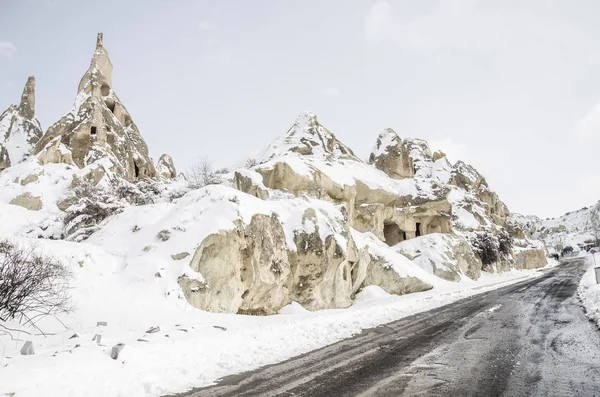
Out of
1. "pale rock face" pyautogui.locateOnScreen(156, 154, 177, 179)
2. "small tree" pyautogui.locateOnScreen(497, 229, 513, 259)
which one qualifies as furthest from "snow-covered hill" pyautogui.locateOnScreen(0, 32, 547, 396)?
"pale rock face" pyautogui.locateOnScreen(156, 154, 177, 179)

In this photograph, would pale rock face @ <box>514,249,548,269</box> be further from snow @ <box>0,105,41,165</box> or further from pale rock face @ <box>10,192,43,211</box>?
snow @ <box>0,105,41,165</box>

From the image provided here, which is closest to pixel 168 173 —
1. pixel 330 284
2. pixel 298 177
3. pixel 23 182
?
pixel 23 182

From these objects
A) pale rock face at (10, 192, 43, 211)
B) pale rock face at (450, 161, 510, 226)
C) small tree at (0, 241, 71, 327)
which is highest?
pale rock face at (450, 161, 510, 226)

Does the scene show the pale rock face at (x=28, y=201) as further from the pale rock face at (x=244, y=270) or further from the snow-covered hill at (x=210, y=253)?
the pale rock face at (x=244, y=270)

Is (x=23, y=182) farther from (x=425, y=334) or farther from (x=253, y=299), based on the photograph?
(x=425, y=334)

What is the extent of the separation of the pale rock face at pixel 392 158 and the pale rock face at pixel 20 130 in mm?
52160

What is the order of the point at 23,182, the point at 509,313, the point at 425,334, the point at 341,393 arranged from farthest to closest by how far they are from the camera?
1. the point at 23,182
2. the point at 509,313
3. the point at 425,334
4. the point at 341,393

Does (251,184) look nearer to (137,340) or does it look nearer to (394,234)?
(137,340)

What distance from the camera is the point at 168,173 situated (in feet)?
247

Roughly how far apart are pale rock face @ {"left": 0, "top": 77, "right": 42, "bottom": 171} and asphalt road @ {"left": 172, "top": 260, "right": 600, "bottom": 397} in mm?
60538

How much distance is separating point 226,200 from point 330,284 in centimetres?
842

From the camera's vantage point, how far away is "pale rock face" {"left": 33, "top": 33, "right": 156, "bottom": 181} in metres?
43.1

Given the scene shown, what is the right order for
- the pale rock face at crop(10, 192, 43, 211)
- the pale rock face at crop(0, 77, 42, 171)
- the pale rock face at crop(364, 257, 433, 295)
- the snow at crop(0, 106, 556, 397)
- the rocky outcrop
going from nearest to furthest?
the snow at crop(0, 106, 556, 397) → the rocky outcrop → the pale rock face at crop(364, 257, 433, 295) → the pale rock face at crop(10, 192, 43, 211) → the pale rock face at crop(0, 77, 42, 171)

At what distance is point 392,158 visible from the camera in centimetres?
5275
